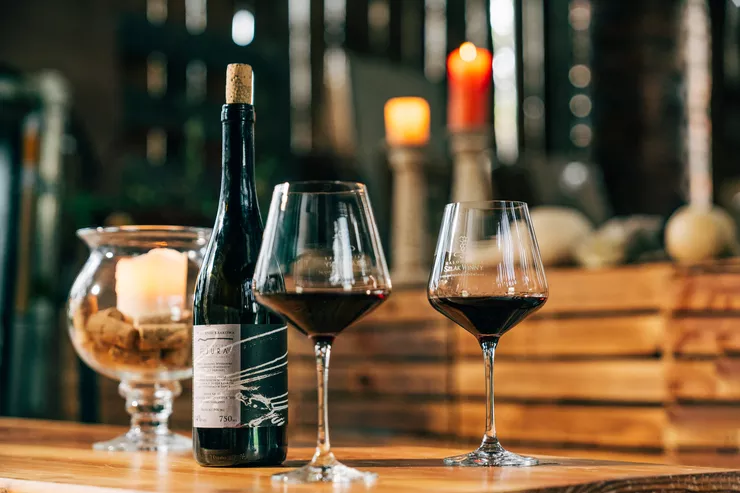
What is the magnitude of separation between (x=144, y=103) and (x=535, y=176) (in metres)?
1.50

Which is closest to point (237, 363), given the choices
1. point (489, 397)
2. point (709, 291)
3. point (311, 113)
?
point (489, 397)

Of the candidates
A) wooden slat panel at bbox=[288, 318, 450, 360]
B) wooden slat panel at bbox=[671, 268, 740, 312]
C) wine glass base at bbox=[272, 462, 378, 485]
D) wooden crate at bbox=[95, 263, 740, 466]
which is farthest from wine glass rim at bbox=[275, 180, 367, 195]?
wooden slat panel at bbox=[288, 318, 450, 360]

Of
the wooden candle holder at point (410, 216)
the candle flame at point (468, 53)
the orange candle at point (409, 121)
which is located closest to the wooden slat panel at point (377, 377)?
the wooden candle holder at point (410, 216)

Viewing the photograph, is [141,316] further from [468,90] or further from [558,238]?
[468,90]

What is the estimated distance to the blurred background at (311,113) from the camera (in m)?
2.99

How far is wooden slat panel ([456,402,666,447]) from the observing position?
2.42 meters

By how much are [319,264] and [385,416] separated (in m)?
1.95

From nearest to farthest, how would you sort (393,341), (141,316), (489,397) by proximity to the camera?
(489,397) < (141,316) < (393,341)

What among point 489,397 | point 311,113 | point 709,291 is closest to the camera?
point 489,397

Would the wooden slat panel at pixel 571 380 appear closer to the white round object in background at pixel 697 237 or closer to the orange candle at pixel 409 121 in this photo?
the white round object in background at pixel 697 237

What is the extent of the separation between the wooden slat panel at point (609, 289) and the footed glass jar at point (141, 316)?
1.32m

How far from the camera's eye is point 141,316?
1.30 m

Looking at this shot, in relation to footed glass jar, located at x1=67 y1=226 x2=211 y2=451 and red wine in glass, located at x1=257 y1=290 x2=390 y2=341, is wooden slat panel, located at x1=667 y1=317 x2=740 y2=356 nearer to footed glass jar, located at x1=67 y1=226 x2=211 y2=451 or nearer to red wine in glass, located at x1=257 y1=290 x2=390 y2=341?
footed glass jar, located at x1=67 y1=226 x2=211 y2=451

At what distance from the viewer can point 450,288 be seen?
3.42 feet
